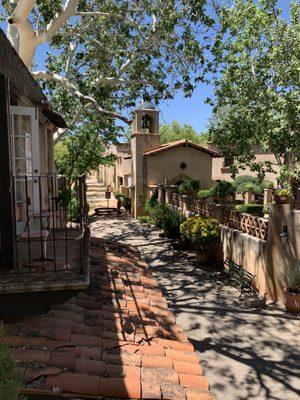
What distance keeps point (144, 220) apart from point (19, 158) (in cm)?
1844

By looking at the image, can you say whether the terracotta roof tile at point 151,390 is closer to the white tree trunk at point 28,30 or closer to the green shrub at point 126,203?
the white tree trunk at point 28,30

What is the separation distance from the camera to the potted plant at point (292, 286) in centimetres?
963

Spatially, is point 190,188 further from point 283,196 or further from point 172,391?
point 172,391

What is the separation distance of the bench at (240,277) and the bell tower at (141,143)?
46.2 ft

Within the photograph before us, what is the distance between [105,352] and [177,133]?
255 feet

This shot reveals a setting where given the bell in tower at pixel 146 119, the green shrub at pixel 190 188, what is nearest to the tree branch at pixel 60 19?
the green shrub at pixel 190 188

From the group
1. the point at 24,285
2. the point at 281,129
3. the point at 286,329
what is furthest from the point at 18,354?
Result: the point at 281,129

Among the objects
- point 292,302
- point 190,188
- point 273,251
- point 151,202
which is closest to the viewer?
point 292,302

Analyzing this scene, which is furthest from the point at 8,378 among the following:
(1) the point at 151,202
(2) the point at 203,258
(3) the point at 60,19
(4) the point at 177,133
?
(4) the point at 177,133

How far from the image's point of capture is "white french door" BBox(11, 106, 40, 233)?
20.9 feet

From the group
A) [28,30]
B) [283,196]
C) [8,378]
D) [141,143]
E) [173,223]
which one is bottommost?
[173,223]

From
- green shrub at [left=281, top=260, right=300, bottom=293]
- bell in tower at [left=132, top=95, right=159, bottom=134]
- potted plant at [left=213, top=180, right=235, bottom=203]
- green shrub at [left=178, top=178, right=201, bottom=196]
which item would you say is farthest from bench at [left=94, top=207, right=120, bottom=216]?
green shrub at [left=281, top=260, right=300, bottom=293]

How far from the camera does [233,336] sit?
27.1 feet

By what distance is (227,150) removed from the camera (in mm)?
19375
